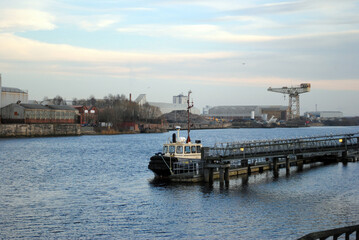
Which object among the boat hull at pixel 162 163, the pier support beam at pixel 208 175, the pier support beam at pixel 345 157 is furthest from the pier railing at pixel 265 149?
the boat hull at pixel 162 163

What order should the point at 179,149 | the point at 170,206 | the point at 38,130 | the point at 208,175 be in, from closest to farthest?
1. the point at 170,206
2. the point at 208,175
3. the point at 179,149
4. the point at 38,130

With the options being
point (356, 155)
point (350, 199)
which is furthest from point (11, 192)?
point (356, 155)

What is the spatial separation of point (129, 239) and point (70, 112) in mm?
112987

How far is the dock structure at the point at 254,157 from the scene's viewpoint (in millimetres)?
34781

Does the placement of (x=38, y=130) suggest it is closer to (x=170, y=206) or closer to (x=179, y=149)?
(x=179, y=149)

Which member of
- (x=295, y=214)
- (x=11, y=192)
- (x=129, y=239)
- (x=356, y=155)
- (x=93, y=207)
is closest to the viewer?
(x=129, y=239)

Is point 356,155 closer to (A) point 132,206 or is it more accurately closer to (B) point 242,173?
(B) point 242,173

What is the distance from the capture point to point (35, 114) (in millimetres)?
118875

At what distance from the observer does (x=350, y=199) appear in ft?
98.2

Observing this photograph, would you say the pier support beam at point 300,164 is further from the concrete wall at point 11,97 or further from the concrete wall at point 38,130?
the concrete wall at point 11,97

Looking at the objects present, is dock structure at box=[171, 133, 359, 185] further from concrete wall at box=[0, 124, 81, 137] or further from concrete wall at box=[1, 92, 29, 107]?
concrete wall at box=[1, 92, 29, 107]

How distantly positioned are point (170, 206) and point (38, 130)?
95.2m

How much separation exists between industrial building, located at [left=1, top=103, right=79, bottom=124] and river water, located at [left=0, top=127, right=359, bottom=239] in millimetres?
76515

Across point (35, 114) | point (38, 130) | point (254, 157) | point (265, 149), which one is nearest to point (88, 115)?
point (35, 114)
